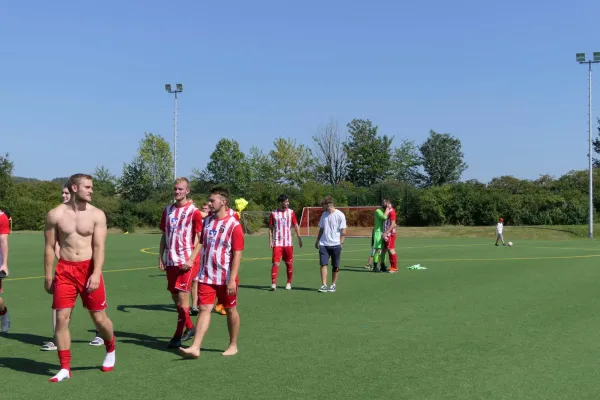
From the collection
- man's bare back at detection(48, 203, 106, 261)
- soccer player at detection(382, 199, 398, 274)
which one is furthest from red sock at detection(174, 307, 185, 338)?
soccer player at detection(382, 199, 398, 274)

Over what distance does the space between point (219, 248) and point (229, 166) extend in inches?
2947

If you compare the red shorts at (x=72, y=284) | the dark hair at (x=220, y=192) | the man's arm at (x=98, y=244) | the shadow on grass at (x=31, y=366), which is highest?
the dark hair at (x=220, y=192)

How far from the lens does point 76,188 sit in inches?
237

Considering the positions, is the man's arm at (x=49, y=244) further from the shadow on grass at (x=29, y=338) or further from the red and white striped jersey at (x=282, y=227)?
the red and white striped jersey at (x=282, y=227)

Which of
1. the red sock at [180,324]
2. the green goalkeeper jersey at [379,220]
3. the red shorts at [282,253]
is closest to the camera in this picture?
the red sock at [180,324]

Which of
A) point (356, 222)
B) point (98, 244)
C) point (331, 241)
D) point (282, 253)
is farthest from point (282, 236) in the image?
point (356, 222)

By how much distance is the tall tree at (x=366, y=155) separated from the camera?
281 ft

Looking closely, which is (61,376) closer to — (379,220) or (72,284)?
(72,284)

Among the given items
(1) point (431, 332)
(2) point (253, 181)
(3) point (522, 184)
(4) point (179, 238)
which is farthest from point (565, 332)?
(2) point (253, 181)

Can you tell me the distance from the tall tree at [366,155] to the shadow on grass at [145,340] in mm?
78052

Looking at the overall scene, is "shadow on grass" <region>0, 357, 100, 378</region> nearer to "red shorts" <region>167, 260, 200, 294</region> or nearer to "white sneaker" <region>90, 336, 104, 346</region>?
"white sneaker" <region>90, 336, 104, 346</region>

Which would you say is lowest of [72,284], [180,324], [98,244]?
[180,324]

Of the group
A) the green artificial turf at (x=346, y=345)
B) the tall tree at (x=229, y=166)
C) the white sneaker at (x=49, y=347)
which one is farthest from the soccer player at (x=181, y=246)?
the tall tree at (x=229, y=166)

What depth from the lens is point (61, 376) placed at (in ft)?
19.5
